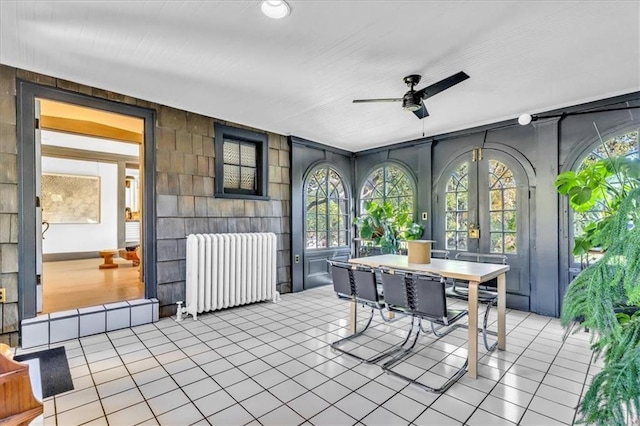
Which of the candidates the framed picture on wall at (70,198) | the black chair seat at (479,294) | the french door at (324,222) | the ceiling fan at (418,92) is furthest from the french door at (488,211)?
the framed picture on wall at (70,198)

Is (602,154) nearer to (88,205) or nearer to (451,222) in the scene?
(451,222)

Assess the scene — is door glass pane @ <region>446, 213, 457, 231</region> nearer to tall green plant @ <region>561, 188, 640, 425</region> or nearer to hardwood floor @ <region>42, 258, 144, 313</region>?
tall green plant @ <region>561, 188, 640, 425</region>

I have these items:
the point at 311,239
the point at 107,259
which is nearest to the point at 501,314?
the point at 311,239

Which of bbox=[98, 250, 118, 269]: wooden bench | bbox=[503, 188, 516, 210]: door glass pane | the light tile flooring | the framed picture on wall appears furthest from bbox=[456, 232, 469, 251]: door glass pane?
the framed picture on wall

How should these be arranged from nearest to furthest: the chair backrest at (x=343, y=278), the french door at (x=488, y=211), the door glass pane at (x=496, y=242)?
the chair backrest at (x=343, y=278) → the french door at (x=488, y=211) → the door glass pane at (x=496, y=242)

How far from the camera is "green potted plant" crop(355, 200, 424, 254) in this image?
476 centimetres

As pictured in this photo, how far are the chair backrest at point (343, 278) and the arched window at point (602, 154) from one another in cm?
280

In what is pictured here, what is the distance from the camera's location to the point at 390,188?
18.3ft

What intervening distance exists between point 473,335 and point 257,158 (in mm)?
3672

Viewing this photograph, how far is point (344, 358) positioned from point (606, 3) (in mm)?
3071

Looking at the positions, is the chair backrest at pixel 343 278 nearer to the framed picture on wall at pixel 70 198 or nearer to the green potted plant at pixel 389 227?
the green potted plant at pixel 389 227

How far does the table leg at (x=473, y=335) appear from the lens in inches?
92.5

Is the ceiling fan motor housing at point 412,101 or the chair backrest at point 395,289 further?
the ceiling fan motor housing at point 412,101

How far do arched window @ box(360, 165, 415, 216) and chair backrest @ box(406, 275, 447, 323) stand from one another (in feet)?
9.53
